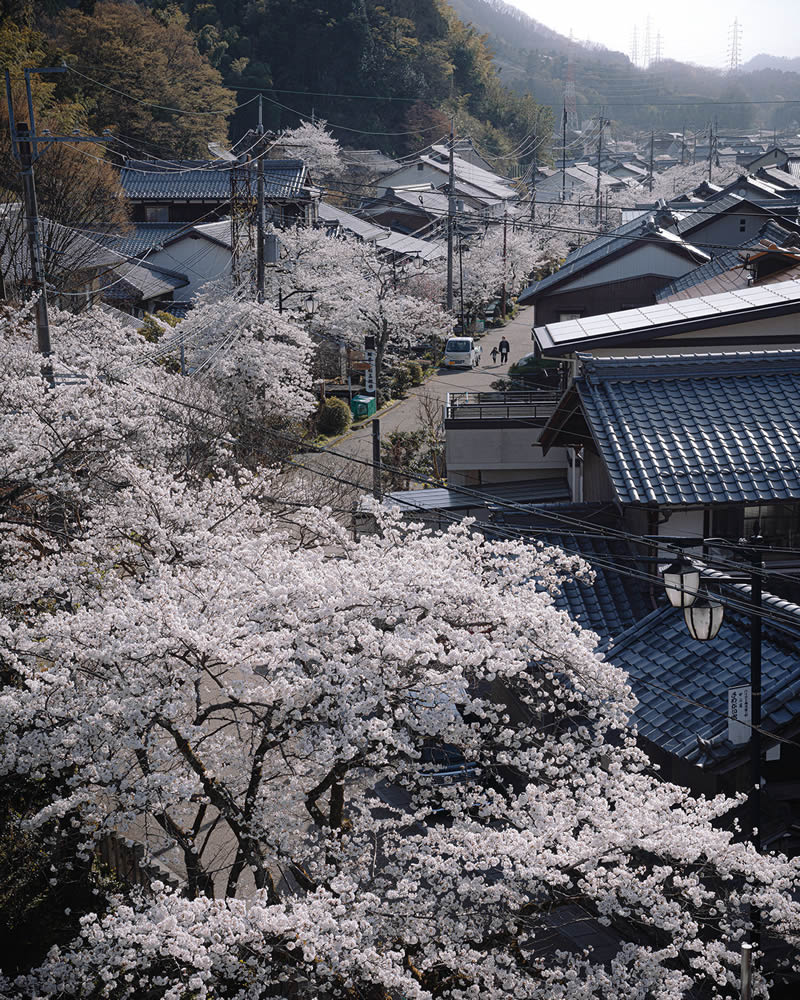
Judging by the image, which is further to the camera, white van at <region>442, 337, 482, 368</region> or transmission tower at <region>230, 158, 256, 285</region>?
white van at <region>442, 337, 482, 368</region>

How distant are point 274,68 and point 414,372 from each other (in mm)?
52170

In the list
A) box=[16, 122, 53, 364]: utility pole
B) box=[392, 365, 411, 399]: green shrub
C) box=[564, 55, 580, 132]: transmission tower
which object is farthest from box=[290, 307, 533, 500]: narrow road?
box=[564, 55, 580, 132]: transmission tower

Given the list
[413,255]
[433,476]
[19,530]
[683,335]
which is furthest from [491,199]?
[19,530]

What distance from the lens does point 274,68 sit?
77312 millimetres

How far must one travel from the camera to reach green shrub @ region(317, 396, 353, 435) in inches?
1148

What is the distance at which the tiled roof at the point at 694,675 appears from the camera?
25.0 ft

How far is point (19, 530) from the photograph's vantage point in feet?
34.2

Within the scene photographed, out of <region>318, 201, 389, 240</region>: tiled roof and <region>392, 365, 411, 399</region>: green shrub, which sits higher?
<region>318, 201, 389, 240</region>: tiled roof

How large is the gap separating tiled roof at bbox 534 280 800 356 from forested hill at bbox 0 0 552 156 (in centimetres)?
2665

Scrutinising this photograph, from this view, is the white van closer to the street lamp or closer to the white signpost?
the white signpost

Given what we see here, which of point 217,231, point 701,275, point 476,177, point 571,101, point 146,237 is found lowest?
point 146,237

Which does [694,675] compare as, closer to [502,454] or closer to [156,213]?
[502,454]

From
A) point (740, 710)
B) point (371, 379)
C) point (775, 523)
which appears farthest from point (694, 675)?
point (371, 379)

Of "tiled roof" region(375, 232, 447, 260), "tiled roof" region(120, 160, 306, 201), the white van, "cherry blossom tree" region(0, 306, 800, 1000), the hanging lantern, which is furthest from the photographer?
"tiled roof" region(375, 232, 447, 260)
